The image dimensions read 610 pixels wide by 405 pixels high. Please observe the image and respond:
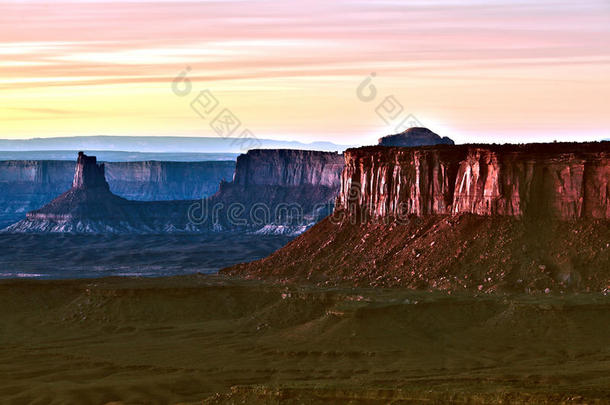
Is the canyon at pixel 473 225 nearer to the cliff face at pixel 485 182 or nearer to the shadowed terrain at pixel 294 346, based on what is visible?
the cliff face at pixel 485 182

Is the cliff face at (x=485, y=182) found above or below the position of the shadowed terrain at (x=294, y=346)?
above

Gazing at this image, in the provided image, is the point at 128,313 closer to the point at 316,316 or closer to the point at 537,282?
the point at 316,316

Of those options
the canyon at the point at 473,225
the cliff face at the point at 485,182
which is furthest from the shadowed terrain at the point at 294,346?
the cliff face at the point at 485,182

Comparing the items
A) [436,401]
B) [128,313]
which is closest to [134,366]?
[128,313]

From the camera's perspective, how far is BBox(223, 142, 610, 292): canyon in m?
147

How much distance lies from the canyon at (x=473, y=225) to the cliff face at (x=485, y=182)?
12 centimetres

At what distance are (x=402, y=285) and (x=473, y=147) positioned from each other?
21.5 m

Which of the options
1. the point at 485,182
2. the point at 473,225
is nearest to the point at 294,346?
the point at 473,225

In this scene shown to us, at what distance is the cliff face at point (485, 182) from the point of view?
15125 centimetres

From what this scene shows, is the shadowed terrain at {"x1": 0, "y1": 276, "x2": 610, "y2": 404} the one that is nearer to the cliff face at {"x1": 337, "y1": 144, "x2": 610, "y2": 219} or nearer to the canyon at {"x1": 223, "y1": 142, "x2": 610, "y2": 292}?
the canyon at {"x1": 223, "y1": 142, "x2": 610, "y2": 292}

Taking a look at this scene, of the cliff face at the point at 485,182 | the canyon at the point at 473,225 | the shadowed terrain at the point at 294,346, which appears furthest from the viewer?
the cliff face at the point at 485,182

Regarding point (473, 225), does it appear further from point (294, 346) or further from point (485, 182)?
point (294, 346)

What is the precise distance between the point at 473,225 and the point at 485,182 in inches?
223

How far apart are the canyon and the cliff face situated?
125 millimetres
